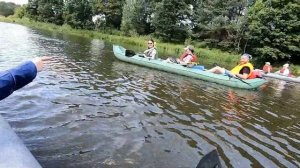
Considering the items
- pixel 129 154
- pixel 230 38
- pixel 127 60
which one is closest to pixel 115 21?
pixel 230 38

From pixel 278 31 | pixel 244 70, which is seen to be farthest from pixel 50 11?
pixel 244 70

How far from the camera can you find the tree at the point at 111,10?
50.4 meters

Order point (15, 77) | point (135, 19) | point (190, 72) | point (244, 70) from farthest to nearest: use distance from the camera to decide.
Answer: point (135, 19) < point (190, 72) < point (244, 70) < point (15, 77)

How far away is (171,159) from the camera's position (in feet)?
16.8

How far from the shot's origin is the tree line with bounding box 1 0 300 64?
29.0 meters

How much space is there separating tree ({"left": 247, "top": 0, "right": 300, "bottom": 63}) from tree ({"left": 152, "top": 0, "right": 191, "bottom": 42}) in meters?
11.9

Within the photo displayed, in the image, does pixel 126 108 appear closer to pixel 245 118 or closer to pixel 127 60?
pixel 245 118

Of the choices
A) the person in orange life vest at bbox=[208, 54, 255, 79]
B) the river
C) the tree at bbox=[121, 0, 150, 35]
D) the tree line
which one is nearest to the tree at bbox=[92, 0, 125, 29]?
the tree line

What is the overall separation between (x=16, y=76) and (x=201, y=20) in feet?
125

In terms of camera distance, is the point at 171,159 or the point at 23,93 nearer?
the point at 171,159

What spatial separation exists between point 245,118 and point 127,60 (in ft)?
29.5

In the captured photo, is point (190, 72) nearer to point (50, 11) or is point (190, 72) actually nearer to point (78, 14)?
point (78, 14)

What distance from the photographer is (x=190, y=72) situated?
1407cm

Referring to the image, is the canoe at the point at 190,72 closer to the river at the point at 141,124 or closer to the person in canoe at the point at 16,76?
the river at the point at 141,124
